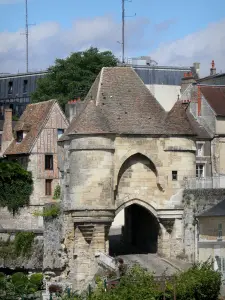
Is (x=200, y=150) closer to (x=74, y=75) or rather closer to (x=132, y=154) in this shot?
(x=132, y=154)

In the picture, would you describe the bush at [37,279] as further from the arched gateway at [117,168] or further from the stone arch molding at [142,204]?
the stone arch molding at [142,204]

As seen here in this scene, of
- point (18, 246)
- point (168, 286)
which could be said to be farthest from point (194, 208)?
point (18, 246)

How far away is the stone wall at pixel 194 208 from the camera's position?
145 feet

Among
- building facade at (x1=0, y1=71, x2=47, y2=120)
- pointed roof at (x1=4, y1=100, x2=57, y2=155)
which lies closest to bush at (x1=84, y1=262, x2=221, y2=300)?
pointed roof at (x1=4, y1=100, x2=57, y2=155)

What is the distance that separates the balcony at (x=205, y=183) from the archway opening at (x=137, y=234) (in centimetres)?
233

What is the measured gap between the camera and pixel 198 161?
59.0m

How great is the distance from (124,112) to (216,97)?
17202 mm

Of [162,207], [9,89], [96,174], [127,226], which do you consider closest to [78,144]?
[96,174]

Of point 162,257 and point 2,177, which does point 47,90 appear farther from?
point 162,257

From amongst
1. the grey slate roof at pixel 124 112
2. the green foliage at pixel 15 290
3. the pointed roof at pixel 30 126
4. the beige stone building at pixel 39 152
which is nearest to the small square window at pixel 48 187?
the beige stone building at pixel 39 152

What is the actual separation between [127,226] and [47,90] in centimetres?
2724

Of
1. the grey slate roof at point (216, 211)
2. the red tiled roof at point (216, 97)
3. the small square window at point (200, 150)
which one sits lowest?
the grey slate roof at point (216, 211)

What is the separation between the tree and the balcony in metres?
29.0

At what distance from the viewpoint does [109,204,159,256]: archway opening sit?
47.2 meters
